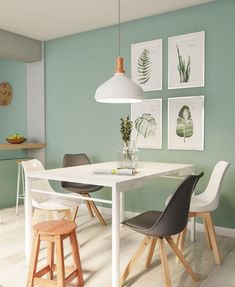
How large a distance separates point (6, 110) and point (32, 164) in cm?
276

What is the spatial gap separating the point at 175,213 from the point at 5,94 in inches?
168

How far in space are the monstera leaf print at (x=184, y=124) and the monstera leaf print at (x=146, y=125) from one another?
31cm

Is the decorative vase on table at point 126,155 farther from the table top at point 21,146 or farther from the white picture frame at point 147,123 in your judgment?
the table top at point 21,146

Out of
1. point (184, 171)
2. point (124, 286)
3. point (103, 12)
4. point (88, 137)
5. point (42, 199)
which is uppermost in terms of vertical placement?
point (103, 12)

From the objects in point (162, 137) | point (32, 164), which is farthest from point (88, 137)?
point (32, 164)

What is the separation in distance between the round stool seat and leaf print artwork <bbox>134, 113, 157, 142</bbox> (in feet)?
6.17

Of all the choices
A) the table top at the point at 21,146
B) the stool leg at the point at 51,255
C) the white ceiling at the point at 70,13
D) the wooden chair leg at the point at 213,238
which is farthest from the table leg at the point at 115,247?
the table top at the point at 21,146

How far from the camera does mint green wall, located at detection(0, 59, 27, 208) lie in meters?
4.59

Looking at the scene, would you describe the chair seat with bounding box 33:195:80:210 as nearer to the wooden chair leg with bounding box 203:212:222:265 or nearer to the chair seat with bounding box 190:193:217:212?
the chair seat with bounding box 190:193:217:212

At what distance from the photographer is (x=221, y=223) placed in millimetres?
3436

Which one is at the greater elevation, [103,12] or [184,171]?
[103,12]

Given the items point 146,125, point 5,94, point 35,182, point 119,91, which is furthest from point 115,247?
point 5,94

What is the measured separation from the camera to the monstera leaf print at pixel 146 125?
3.84 meters

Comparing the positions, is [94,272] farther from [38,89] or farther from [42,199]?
[38,89]
